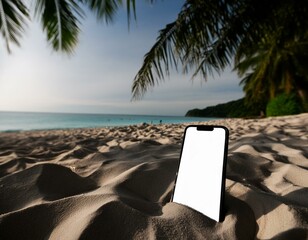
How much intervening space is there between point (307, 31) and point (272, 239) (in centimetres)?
655

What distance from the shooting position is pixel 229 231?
715 millimetres

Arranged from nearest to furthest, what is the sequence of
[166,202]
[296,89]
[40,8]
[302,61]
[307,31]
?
[166,202] < [40,8] < [307,31] < [302,61] < [296,89]

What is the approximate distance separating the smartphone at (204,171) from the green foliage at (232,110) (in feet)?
56.1

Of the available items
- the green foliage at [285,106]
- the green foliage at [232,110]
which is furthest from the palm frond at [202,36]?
the green foliage at [232,110]

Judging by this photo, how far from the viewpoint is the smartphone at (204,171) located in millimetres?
824

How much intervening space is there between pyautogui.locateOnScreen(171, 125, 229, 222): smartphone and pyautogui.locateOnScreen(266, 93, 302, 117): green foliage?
1155cm

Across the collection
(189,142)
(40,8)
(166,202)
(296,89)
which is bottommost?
(166,202)

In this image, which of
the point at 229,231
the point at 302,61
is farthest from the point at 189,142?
the point at 302,61

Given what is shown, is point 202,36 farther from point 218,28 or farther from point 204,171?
point 204,171

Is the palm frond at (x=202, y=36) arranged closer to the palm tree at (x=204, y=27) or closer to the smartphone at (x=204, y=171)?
the palm tree at (x=204, y=27)

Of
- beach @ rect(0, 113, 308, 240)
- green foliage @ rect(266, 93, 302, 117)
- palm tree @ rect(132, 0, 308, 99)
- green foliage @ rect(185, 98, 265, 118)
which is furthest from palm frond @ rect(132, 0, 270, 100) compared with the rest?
green foliage @ rect(185, 98, 265, 118)

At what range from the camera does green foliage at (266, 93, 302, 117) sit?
1101 cm

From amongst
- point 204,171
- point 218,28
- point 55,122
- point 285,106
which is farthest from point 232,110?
point 204,171

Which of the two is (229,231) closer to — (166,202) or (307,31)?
(166,202)
